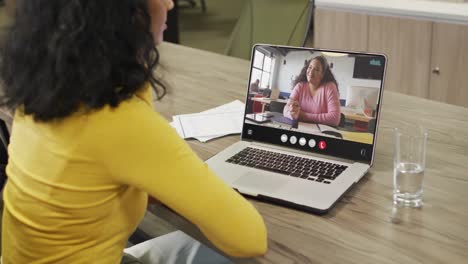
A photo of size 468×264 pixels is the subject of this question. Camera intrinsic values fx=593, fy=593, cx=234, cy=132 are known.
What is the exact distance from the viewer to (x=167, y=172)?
3.09 feet

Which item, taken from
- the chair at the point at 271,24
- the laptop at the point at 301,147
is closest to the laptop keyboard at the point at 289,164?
the laptop at the point at 301,147

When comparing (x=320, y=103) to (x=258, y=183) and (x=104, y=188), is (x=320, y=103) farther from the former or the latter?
(x=104, y=188)

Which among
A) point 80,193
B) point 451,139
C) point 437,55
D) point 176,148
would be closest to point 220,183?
point 176,148

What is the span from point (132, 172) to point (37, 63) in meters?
0.23

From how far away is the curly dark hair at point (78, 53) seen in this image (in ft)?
2.94

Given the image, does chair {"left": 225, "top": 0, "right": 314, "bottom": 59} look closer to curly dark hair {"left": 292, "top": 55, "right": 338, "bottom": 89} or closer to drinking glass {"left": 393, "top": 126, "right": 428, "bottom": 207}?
curly dark hair {"left": 292, "top": 55, "right": 338, "bottom": 89}

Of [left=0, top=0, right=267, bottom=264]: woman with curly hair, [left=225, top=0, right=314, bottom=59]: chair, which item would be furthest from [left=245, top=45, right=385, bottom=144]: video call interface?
[left=225, top=0, right=314, bottom=59]: chair

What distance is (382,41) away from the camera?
298 centimetres

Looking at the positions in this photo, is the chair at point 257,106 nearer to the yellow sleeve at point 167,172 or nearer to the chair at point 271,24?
the yellow sleeve at point 167,172

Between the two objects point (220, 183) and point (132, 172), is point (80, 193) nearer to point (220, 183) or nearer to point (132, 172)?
point (132, 172)

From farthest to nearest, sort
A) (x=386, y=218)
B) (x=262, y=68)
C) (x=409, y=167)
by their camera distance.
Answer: (x=262, y=68) < (x=409, y=167) < (x=386, y=218)

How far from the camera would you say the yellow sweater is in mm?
939

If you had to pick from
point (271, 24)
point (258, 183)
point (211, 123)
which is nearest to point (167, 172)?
point (258, 183)

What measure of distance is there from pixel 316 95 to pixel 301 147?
0.42ft
